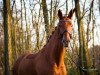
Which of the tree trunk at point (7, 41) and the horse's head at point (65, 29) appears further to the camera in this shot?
the tree trunk at point (7, 41)

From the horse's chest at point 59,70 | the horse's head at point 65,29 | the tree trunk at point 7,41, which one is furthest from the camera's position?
the tree trunk at point 7,41

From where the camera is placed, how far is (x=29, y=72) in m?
7.59

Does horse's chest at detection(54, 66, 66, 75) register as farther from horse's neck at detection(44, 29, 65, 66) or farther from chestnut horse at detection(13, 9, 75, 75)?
horse's neck at detection(44, 29, 65, 66)

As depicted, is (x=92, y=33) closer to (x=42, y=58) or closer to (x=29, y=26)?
(x=29, y=26)

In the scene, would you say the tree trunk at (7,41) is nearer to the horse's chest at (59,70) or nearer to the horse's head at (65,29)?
the horse's chest at (59,70)

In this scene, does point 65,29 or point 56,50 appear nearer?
point 65,29

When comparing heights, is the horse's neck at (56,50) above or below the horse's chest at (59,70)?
above

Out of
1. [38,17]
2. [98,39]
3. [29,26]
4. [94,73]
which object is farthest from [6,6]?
[98,39]

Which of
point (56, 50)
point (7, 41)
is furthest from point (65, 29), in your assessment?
point (7, 41)

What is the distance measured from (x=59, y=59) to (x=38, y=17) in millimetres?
16851

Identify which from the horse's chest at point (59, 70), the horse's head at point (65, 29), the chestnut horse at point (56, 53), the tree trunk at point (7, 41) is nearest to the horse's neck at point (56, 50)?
the chestnut horse at point (56, 53)

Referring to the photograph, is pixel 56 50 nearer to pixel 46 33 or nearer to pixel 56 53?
pixel 56 53

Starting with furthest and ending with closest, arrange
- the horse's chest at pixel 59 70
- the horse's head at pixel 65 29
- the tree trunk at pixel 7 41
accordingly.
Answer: the tree trunk at pixel 7 41
the horse's chest at pixel 59 70
the horse's head at pixel 65 29

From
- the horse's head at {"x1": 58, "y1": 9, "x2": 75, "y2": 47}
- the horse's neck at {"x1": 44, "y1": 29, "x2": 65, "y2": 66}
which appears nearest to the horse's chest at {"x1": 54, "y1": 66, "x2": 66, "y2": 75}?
the horse's neck at {"x1": 44, "y1": 29, "x2": 65, "y2": 66}
